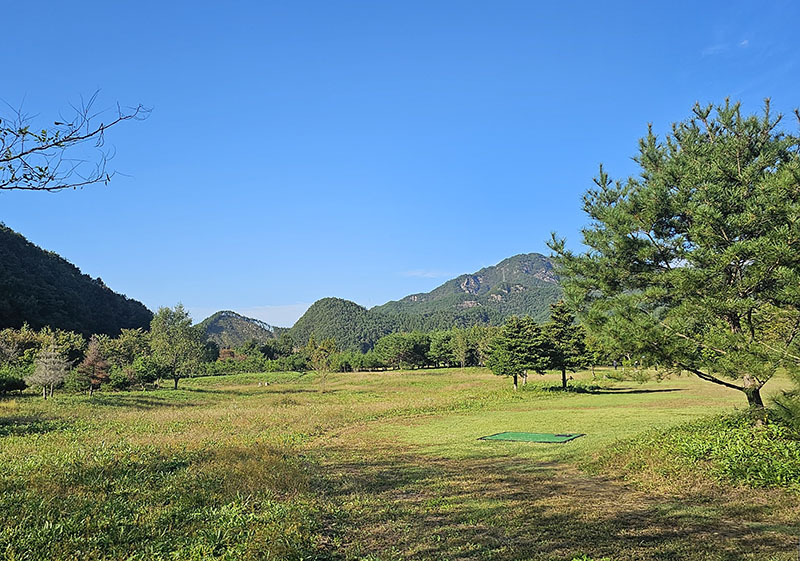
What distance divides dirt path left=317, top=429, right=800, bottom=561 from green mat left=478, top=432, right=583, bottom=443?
496 cm

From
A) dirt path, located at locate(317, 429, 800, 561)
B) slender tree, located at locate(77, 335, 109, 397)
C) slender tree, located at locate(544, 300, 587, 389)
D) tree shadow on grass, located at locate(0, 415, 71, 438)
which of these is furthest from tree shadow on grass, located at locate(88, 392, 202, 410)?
slender tree, located at locate(544, 300, 587, 389)

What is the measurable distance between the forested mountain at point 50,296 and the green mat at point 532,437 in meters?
84.0

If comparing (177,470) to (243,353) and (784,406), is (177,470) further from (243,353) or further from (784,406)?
(243,353)

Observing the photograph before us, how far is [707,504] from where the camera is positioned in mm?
8438

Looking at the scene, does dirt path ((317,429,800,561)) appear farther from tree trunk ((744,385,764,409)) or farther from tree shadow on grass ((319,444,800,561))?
tree trunk ((744,385,764,409))

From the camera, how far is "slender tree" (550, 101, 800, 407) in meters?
9.10

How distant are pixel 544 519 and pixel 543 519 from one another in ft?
0.05

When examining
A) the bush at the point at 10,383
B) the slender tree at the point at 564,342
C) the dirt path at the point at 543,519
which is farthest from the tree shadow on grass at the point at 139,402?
the slender tree at the point at 564,342

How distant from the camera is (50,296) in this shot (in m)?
88.3

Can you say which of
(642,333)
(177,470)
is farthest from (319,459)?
(642,333)

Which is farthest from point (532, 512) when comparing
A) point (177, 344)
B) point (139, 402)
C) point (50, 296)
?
point (50, 296)

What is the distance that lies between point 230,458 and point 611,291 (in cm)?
1052

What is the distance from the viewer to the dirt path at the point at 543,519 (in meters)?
6.38

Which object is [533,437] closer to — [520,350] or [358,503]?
[358,503]
